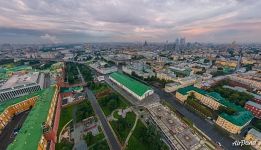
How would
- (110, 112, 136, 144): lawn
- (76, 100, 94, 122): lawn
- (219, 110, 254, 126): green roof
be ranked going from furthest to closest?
(76, 100, 94, 122): lawn → (219, 110, 254, 126): green roof → (110, 112, 136, 144): lawn

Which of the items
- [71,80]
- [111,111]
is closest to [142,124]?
[111,111]

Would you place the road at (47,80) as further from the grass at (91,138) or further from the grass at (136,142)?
the grass at (136,142)

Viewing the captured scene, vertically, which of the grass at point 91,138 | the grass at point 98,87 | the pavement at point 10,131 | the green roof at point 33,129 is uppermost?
the green roof at point 33,129

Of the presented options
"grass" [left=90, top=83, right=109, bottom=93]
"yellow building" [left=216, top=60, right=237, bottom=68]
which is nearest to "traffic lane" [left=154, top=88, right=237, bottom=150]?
"grass" [left=90, top=83, right=109, bottom=93]

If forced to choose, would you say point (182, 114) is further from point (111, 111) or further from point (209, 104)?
point (111, 111)

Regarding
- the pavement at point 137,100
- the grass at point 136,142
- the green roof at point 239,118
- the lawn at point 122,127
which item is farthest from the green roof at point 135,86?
the green roof at point 239,118

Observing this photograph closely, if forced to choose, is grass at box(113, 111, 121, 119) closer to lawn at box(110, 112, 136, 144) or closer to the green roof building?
lawn at box(110, 112, 136, 144)

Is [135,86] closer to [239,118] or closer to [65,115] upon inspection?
[65,115]
